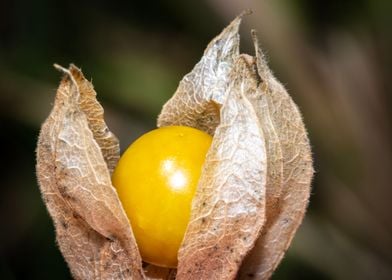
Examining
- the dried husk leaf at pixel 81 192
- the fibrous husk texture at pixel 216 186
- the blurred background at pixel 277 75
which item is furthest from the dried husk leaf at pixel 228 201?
the blurred background at pixel 277 75

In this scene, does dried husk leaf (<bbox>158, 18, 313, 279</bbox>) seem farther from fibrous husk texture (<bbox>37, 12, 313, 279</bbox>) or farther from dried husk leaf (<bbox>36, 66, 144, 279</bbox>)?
dried husk leaf (<bbox>36, 66, 144, 279</bbox>)

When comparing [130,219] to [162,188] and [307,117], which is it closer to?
[162,188]

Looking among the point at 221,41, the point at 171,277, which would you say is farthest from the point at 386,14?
the point at 171,277

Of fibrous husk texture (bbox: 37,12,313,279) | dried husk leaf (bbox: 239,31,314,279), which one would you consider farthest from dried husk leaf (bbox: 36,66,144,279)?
dried husk leaf (bbox: 239,31,314,279)

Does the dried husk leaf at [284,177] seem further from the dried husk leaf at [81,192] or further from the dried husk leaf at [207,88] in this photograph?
the dried husk leaf at [81,192]

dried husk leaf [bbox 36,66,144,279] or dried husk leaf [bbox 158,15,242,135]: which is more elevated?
dried husk leaf [bbox 158,15,242,135]

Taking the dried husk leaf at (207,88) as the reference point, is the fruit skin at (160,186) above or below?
below

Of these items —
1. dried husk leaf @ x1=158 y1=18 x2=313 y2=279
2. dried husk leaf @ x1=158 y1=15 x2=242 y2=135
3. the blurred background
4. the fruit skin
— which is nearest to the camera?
the fruit skin

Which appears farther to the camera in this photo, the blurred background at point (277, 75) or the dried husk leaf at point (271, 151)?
the blurred background at point (277, 75)
